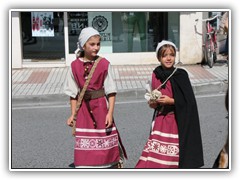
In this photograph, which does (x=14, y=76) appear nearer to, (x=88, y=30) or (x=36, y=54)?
(x=36, y=54)

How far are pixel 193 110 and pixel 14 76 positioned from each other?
768 centimetres

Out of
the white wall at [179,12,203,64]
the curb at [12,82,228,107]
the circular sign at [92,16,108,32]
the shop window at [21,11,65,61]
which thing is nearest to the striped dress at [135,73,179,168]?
the curb at [12,82,228,107]

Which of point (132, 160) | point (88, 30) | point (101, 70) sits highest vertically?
point (88, 30)

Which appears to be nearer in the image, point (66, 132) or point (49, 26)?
point (66, 132)

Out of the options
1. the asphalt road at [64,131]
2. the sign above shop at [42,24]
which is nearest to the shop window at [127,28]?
the sign above shop at [42,24]

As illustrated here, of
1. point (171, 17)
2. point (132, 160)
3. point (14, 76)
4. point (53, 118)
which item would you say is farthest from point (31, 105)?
point (171, 17)

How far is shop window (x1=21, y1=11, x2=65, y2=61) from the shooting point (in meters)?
12.2

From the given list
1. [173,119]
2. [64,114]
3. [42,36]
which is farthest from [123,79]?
[173,119]

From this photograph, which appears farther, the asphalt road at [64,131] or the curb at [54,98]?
the curb at [54,98]

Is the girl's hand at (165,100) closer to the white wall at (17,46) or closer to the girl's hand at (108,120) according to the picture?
the girl's hand at (108,120)

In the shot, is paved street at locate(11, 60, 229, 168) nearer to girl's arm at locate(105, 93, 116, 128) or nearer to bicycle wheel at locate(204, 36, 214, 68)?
bicycle wheel at locate(204, 36, 214, 68)

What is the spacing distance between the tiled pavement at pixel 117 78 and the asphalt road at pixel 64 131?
623 millimetres

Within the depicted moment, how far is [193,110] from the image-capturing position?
3965 millimetres

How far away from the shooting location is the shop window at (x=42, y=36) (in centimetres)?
1222
